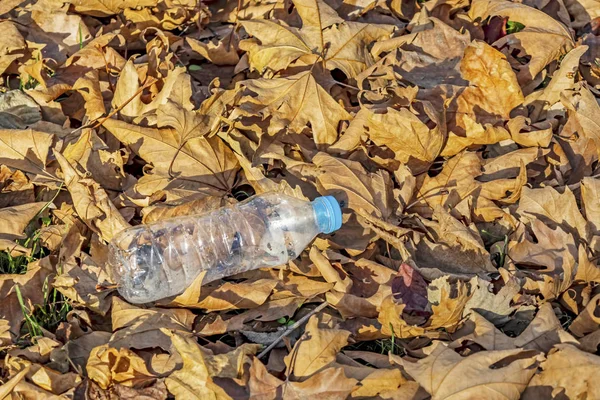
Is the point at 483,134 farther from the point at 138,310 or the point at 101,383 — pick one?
the point at 101,383

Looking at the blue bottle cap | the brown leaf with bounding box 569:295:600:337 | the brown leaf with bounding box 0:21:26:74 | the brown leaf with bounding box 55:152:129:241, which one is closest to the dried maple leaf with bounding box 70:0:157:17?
the brown leaf with bounding box 0:21:26:74

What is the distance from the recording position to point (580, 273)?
261 centimetres

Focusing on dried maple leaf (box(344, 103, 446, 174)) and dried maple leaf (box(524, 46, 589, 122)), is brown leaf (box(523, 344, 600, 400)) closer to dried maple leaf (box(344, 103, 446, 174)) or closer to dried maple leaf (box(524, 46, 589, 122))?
dried maple leaf (box(344, 103, 446, 174))

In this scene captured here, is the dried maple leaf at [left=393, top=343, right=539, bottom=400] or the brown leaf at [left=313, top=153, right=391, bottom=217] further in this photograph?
the brown leaf at [left=313, top=153, right=391, bottom=217]

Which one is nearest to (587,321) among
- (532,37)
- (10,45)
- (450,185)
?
(450,185)

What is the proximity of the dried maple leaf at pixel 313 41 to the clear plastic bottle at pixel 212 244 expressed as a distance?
2.53 feet

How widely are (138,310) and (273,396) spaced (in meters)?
0.64

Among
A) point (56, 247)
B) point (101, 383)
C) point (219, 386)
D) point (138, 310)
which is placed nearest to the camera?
point (219, 386)

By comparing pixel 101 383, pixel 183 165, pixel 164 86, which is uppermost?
pixel 164 86

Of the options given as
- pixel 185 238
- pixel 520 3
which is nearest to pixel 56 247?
pixel 185 238

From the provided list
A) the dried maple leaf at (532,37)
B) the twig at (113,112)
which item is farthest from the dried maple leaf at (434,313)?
the twig at (113,112)

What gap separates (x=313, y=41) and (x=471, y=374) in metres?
1.78

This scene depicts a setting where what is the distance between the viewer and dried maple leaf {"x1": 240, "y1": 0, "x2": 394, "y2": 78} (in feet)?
11.2

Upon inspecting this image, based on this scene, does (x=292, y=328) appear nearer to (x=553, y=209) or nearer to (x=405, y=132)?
(x=405, y=132)
